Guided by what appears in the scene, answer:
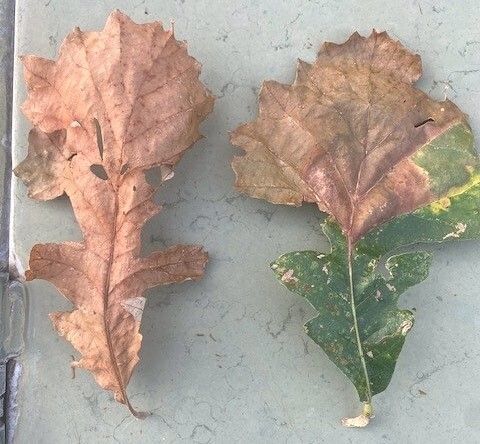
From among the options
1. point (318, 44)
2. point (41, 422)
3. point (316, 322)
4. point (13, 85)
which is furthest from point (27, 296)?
point (318, 44)

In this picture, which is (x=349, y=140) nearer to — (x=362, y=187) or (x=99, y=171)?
(x=362, y=187)

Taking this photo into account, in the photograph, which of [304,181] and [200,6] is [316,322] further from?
[200,6]

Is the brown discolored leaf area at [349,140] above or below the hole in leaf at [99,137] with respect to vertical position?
above

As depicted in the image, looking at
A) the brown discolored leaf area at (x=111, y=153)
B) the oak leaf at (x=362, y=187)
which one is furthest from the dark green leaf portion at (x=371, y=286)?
the brown discolored leaf area at (x=111, y=153)

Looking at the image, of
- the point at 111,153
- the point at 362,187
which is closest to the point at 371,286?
the point at 362,187

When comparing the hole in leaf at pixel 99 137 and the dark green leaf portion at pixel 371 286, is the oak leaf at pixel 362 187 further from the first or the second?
the hole in leaf at pixel 99 137
